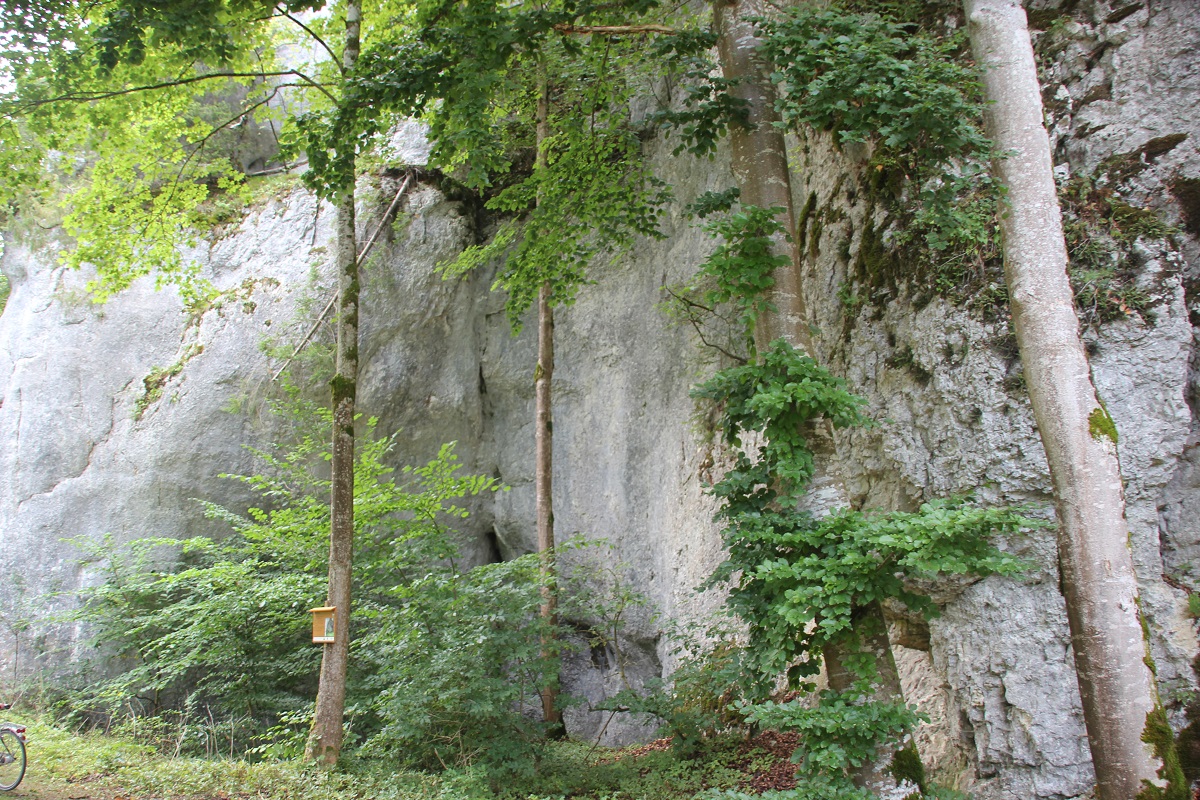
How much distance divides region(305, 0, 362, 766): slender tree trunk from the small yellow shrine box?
48mm

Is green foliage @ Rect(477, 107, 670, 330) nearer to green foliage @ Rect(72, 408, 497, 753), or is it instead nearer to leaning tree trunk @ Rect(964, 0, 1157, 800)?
green foliage @ Rect(72, 408, 497, 753)

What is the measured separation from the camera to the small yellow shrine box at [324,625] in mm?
6516

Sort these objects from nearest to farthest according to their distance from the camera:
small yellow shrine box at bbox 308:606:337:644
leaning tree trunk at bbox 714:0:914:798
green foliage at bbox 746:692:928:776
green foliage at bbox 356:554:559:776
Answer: green foliage at bbox 746:692:928:776 < leaning tree trunk at bbox 714:0:914:798 < green foliage at bbox 356:554:559:776 < small yellow shrine box at bbox 308:606:337:644

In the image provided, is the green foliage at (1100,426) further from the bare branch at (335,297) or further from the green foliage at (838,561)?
the bare branch at (335,297)

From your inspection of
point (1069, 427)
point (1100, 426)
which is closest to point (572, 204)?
point (1069, 427)

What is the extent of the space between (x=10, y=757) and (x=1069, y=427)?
8.14 m

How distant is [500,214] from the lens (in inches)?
549

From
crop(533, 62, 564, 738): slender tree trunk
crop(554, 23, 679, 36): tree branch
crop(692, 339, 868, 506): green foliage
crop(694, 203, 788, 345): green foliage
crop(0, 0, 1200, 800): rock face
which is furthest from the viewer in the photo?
crop(533, 62, 564, 738): slender tree trunk

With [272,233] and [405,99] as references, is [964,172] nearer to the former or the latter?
[405,99]

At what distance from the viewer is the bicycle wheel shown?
5785 millimetres

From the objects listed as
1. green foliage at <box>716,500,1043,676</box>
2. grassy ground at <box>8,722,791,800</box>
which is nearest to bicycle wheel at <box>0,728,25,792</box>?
grassy ground at <box>8,722,791,800</box>

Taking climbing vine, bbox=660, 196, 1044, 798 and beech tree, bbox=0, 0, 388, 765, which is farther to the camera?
beech tree, bbox=0, 0, 388, 765

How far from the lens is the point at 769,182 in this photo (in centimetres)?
556

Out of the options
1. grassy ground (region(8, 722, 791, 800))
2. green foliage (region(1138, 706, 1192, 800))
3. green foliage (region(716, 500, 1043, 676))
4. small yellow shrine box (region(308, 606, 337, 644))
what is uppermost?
green foliage (region(716, 500, 1043, 676))
